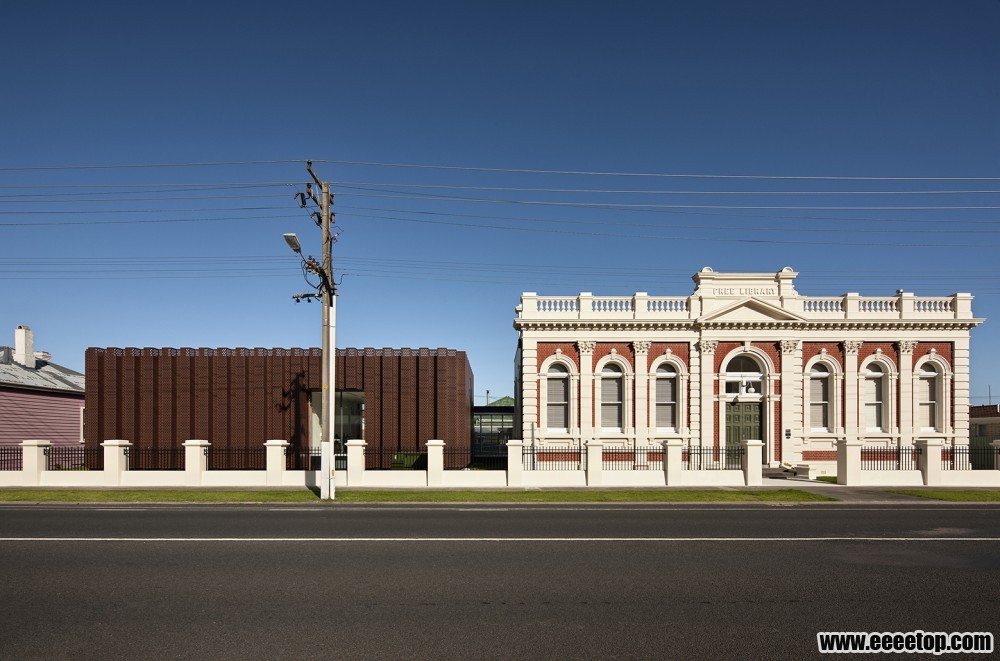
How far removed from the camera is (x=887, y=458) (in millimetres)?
25844

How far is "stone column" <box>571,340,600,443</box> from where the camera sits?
26438 mm

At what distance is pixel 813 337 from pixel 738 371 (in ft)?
11.2

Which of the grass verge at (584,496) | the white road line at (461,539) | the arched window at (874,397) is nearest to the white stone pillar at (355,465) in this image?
the grass verge at (584,496)

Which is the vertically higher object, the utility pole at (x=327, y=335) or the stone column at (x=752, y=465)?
the utility pole at (x=327, y=335)

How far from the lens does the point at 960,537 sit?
11.5m

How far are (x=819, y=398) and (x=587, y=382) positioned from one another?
33.3 ft

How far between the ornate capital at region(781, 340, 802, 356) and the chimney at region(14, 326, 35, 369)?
39.8m

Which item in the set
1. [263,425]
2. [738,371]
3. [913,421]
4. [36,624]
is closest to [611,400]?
[738,371]

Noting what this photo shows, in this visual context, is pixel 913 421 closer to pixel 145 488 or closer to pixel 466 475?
pixel 466 475

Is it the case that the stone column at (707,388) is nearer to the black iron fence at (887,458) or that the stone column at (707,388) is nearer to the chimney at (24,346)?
the black iron fence at (887,458)

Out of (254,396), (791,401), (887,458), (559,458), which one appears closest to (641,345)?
(559,458)

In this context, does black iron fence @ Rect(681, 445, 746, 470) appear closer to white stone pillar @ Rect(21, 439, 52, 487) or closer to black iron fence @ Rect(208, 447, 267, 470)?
black iron fence @ Rect(208, 447, 267, 470)

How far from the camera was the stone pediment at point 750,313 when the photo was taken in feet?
85.8

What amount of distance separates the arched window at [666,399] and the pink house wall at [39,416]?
3040cm
